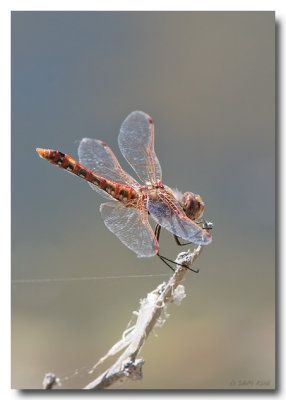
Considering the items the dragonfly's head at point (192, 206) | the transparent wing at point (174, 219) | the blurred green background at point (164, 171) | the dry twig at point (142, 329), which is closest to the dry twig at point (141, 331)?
the dry twig at point (142, 329)

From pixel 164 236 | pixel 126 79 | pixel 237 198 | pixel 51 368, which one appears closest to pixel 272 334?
pixel 237 198

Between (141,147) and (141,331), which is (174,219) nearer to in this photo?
(141,147)

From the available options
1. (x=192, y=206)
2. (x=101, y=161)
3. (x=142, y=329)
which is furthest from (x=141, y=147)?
(x=142, y=329)

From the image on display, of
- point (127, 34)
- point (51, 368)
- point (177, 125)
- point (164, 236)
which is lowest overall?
point (51, 368)

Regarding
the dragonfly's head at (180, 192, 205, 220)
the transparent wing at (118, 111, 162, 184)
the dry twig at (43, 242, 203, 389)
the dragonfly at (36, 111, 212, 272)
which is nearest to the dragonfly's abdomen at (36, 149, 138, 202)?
the dragonfly at (36, 111, 212, 272)

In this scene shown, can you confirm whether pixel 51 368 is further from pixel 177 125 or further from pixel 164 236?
pixel 177 125

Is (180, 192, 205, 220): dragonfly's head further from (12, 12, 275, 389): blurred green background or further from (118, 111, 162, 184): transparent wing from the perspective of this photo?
(12, 12, 275, 389): blurred green background
